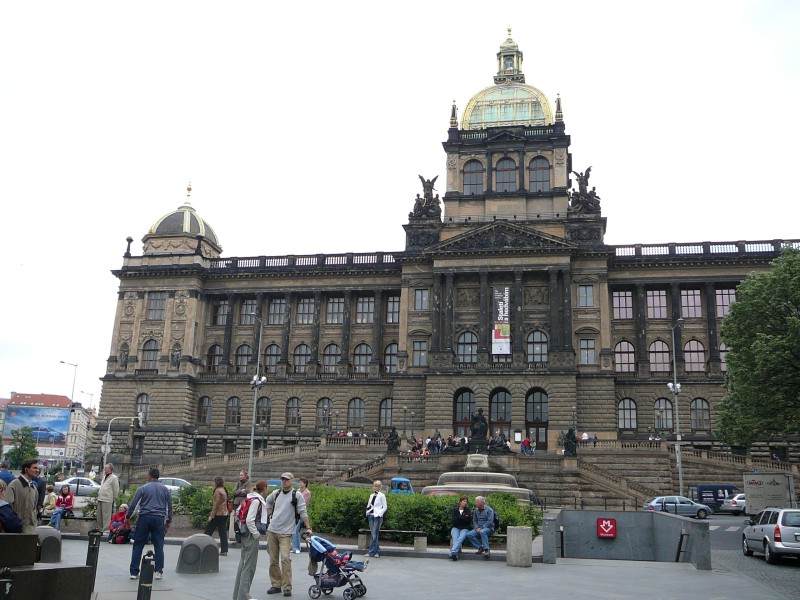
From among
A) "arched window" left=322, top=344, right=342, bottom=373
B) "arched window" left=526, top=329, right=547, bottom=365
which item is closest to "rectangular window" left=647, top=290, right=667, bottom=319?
"arched window" left=526, top=329, right=547, bottom=365

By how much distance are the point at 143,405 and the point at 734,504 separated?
5106 centimetres

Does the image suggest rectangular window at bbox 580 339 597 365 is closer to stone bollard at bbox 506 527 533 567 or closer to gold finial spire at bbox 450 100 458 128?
gold finial spire at bbox 450 100 458 128

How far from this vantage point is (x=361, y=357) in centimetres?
7425

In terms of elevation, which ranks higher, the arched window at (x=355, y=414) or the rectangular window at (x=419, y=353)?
the rectangular window at (x=419, y=353)

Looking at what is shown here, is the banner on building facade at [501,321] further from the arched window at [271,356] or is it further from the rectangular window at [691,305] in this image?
the arched window at [271,356]

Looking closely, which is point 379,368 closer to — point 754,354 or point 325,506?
point 754,354

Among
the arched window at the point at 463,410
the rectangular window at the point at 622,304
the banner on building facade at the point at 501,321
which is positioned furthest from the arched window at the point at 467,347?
the rectangular window at the point at 622,304

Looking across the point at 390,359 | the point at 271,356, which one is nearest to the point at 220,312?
the point at 271,356

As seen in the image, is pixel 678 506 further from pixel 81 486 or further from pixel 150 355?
pixel 150 355

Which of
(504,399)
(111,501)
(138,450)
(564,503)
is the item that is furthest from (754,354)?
(138,450)

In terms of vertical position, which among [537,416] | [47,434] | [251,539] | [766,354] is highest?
[766,354]

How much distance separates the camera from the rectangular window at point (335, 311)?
7544cm

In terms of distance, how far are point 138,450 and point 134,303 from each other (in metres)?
14.1

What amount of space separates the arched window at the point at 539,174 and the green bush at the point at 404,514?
48.2 m
